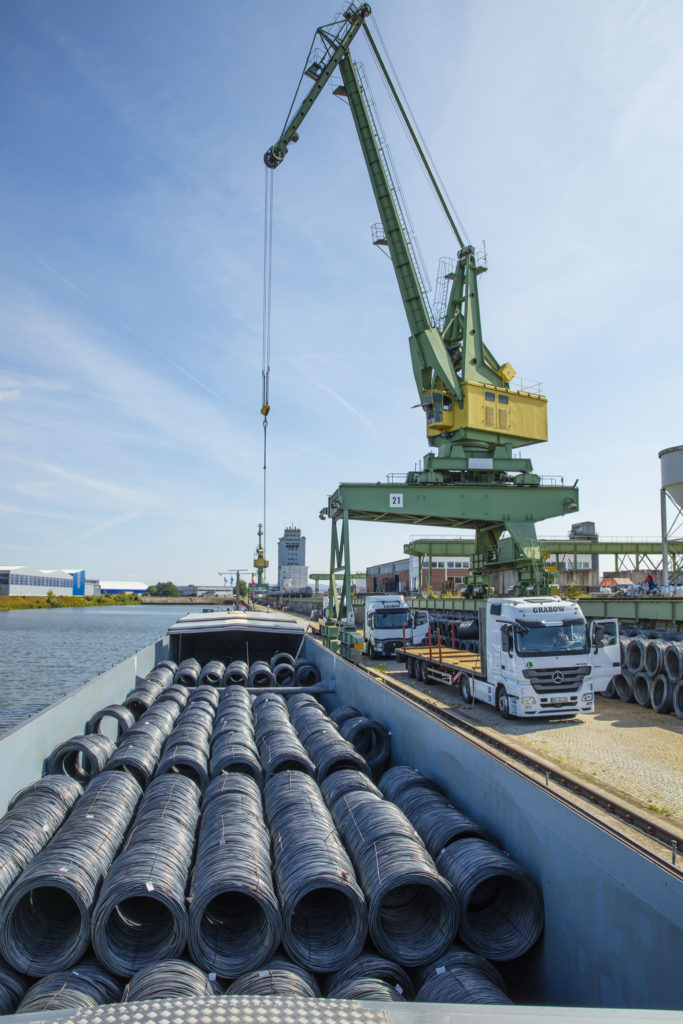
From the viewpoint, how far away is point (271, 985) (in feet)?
16.5

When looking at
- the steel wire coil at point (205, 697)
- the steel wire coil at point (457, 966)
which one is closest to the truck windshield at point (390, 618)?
the steel wire coil at point (205, 697)

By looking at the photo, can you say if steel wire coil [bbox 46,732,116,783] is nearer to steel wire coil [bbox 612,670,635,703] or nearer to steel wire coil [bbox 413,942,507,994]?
steel wire coil [bbox 413,942,507,994]

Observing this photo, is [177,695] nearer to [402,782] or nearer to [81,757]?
[81,757]

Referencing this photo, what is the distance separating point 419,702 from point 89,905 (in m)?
10.5

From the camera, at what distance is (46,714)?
33.4ft

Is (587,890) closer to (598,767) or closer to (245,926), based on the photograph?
(245,926)

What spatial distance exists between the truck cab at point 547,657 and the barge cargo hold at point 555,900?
3.49m

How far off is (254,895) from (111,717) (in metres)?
8.91

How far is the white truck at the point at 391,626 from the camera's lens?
2395 centimetres

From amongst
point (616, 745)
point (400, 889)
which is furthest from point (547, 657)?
point (400, 889)

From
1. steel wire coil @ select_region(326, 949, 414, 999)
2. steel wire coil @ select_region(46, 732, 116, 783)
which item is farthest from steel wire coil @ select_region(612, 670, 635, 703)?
steel wire coil @ select_region(46, 732, 116, 783)

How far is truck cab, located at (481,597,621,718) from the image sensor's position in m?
12.5

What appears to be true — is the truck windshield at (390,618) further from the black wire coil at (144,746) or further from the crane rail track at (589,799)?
the black wire coil at (144,746)

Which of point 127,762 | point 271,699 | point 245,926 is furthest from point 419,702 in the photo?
point 245,926
